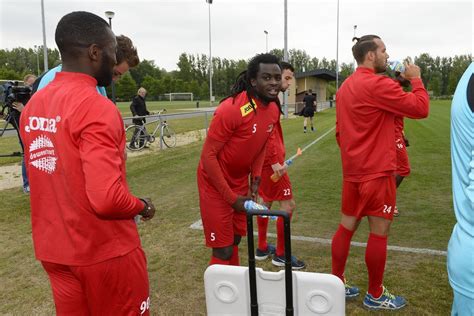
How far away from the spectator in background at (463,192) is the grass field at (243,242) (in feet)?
6.62

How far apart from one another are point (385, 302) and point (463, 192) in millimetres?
2190

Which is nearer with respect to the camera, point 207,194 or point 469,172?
point 469,172

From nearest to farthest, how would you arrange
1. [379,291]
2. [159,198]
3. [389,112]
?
[389,112], [379,291], [159,198]

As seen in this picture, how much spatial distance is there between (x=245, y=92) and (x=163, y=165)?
7.81m

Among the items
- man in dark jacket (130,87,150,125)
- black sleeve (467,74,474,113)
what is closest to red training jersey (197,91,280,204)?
black sleeve (467,74,474,113)

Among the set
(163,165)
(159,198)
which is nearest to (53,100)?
(159,198)

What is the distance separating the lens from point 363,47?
3.22m

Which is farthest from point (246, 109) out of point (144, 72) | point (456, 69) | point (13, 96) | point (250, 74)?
point (144, 72)

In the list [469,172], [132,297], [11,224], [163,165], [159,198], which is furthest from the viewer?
[163,165]

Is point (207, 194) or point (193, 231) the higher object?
point (207, 194)

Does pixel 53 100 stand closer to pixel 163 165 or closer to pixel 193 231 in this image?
pixel 193 231

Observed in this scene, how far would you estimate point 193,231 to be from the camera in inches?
214

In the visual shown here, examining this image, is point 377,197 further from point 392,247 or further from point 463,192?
point 392,247

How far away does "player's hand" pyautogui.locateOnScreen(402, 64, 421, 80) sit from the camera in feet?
10.2
